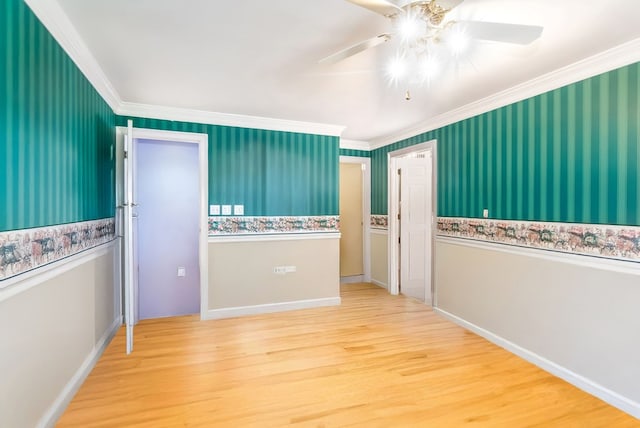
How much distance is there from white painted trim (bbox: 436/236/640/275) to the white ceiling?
4.97 ft

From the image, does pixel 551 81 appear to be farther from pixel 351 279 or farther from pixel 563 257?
pixel 351 279

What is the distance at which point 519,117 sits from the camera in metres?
3.01

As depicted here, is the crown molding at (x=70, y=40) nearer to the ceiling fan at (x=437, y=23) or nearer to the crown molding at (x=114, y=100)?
the crown molding at (x=114, y=100)

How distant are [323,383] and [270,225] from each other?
7.09 feet

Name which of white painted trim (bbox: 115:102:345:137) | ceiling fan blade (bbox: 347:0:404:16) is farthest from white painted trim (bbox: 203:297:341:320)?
ceiling fan blade (bbox: 347:0:404:16)


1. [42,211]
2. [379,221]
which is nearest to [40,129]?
[42,211]

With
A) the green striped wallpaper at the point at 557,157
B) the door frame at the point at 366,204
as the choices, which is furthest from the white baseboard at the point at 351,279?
the green striped wallpaper at the point at 557,157

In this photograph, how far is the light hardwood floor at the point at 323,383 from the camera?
2.05 m

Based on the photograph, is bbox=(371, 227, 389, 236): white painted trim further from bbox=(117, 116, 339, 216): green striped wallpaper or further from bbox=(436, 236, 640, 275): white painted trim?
bbox=(436, 236, 640, 275): white painted trim

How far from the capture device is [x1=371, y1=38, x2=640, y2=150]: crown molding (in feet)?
7.28

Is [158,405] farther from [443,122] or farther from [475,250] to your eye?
[443,122]

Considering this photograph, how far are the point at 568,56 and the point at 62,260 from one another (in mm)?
3857

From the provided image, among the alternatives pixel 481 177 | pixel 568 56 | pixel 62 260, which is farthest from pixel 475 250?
pixel 62 260

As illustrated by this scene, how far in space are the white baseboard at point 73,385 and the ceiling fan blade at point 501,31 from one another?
10.4 ft
